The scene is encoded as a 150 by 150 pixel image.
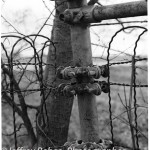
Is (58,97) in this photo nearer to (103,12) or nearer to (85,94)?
(85,94)

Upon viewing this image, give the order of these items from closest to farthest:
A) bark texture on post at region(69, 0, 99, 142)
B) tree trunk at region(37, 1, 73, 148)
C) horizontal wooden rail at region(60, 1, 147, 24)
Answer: horizontal wooden rail at region(60, 1, 147, 24)
bark texture on post at region(69, 0, 99, 142)
tree trunk at region(37, 1, 73, 148)

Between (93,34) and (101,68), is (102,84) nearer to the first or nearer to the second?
(101,68)

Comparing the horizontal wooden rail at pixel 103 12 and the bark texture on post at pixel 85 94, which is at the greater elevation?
the horizontal wooden rail at pixel 103 12

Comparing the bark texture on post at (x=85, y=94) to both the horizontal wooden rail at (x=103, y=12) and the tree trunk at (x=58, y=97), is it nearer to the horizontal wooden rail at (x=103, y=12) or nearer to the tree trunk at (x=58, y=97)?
the horizontal wooden rail at (x=103, y=12)

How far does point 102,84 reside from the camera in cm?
161

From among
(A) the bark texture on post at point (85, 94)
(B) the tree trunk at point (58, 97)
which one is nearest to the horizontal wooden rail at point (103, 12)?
(A) the bark texture on post at point (85, 94)

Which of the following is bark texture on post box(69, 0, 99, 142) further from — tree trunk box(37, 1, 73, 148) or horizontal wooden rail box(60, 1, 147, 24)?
tree trunk box(37, 1, 73, 148)

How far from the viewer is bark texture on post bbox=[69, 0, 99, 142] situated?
63.0 inches

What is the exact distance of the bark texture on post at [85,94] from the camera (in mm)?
1600

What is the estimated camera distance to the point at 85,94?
1597mm

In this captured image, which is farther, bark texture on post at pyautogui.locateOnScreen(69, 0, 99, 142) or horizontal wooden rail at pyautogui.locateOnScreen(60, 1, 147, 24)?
bark texture on post at pyautogui.locateOnScreen(69, 0, 99, 142)

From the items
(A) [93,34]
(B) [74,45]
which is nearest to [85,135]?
(B) [74,45]

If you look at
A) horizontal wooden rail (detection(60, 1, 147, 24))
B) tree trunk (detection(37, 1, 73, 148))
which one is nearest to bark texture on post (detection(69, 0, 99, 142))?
horizontal wooden rail (detection(60, 1, 147, 24))

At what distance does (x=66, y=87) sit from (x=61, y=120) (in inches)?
44.5
